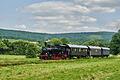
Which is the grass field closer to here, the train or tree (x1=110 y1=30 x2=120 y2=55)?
the train

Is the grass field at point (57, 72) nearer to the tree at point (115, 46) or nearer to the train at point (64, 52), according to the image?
the train at point (64, 52)

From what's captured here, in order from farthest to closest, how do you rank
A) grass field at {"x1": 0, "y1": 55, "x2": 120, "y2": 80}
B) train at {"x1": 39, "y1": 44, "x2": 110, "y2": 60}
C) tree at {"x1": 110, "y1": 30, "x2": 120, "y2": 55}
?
tree at {"x1": 110, "y1": 30, "x2": 120, "y2": 55}, train at {"x1": 39, "y1": 44, "x2": 110, "y2": 60}, grass field at {"x1": 0, "y1": 55, "x2": 120, "y2": 80}

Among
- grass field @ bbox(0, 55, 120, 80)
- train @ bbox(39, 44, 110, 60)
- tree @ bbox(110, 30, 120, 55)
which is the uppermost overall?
grass field @ bbox(0, 55, 120, 80)

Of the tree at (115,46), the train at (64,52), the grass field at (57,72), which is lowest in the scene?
the tree at (115,46)

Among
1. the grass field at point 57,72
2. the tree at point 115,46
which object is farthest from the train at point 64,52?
the tree at point 115,46

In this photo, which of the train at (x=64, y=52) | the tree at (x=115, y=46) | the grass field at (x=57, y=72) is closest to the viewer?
the grass field at (x=57, y=72)

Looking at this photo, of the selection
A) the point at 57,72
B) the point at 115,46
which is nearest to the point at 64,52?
the point at 57,72

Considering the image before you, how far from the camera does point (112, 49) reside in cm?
16512

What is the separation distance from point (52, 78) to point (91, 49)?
237 ft

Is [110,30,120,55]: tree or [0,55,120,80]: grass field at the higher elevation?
[0,55,120,80]: grass field

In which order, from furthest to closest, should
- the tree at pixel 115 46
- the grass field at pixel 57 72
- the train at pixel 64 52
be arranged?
the tree at pixel 115 46, the train at pixel 64 52, the grass field at pixel 57 72

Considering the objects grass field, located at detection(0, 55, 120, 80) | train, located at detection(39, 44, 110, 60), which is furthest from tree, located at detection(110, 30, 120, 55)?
grass field, located at detection(0, 55, 120, 80)

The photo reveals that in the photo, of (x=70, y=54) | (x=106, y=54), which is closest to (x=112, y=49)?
(x=106, y=54)

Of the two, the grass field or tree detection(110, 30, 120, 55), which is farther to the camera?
tree detection(110, 30, 120, 55)
